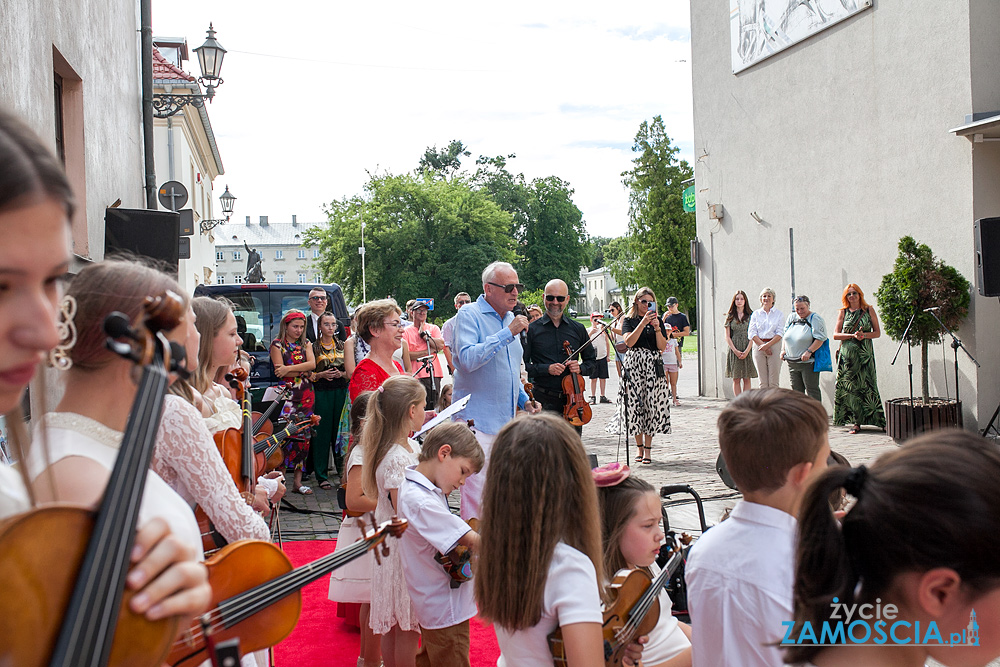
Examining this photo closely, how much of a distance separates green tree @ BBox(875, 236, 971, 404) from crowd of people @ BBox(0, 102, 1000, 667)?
814cm

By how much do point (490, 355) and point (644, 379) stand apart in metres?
4.01

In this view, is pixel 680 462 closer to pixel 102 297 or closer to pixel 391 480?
pixel 391 480

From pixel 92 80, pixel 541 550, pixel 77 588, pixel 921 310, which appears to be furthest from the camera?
pixel 921 310

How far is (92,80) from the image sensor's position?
789 cm

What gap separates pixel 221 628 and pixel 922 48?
38.5 feet

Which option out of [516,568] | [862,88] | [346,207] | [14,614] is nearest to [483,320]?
[516,568]

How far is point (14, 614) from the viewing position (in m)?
0.84

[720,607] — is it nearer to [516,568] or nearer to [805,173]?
[516,568]

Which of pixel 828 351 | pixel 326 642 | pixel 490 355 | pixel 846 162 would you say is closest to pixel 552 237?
pixel 846 162

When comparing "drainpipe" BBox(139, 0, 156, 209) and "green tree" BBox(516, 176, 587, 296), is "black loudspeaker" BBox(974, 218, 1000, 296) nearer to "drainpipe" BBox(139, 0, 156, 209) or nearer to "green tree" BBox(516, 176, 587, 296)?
"drainpipe" BBox(139, 0, 156, 209)

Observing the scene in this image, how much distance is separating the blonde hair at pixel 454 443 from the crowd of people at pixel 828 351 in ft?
24.8

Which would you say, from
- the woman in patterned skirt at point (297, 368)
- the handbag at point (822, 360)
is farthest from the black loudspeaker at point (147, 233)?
the handbag at point (822, 360)

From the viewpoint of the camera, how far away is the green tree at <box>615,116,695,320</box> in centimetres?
4284

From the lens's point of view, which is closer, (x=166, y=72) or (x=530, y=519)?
(x=530, y=519)
